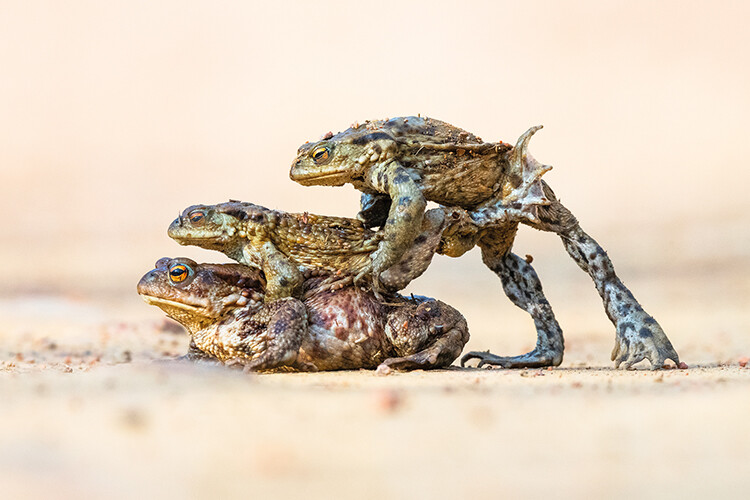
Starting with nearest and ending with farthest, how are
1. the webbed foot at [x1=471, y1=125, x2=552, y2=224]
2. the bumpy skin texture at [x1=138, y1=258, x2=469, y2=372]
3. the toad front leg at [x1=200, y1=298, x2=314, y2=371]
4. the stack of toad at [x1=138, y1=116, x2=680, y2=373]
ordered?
the toad front leg at [x1=200, y1=298, x2=314, y2=371], the bumpy skin texture at [x1=138, y1=258, x2=469, y2=372], the stack of toad at [x1=138, y1=116, x2=680, y2=373], the webbed foot at [x1=471, y1=125, x2=552, y2=224]

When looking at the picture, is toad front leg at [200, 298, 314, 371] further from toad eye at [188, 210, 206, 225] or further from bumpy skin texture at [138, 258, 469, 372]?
toad eye at [188, 210, 206, 225]

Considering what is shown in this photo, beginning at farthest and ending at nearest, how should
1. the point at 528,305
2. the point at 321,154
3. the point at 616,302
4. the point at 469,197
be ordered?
the point at 528,305, the point at 616,302, the point at 469,197, the point at 321,154

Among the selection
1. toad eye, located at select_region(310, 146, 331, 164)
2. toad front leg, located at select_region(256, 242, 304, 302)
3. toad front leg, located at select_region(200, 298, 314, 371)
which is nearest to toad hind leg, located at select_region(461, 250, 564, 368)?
toad eye, located at select_region(310, 146, 331, 164)

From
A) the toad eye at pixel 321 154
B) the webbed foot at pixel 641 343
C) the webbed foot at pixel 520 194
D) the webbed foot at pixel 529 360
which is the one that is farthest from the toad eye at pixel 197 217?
the webbed foot at pixel 641 343

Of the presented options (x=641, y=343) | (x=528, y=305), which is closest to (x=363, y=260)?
(x=528, y=305)

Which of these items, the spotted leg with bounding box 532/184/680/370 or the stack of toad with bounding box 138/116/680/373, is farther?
the spotted leg with bounding box 532/184/680/370

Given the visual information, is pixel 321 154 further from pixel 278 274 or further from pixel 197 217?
pixel 197 217

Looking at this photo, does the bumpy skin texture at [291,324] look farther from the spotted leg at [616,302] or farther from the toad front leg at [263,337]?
the spotted leg at [616,302]
